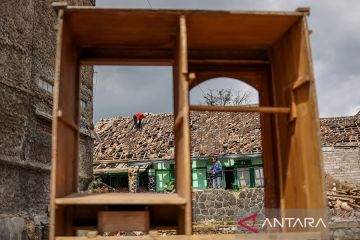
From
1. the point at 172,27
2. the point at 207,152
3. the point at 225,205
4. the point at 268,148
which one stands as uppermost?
the point at 207,152

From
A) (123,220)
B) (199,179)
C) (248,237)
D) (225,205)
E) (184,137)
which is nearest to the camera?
(184,137)

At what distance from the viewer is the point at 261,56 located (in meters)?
6.47

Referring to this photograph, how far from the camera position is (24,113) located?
1363cm

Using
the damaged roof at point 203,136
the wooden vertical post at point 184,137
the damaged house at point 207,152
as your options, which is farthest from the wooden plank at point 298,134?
the damaged roof at point 203,136

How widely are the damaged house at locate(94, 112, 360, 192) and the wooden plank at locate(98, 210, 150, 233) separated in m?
22.4

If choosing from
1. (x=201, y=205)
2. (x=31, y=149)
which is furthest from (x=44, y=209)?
(x=201, y=205)

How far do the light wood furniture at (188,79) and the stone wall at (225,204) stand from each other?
16.8 metres

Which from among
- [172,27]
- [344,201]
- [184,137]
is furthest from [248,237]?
[344,201]

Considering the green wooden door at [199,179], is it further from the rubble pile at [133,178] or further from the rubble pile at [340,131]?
the rubble pile at [340,131]

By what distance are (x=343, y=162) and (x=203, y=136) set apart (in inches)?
364

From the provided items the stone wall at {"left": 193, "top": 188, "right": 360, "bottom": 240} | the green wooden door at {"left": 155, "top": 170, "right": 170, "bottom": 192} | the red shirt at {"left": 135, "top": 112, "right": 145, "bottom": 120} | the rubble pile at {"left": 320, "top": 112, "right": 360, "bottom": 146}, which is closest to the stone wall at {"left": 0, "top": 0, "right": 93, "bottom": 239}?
the stone wall at {"left": 193, "top": 188, "right": 360, "bottom": 240}

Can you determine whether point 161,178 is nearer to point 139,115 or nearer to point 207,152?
point 207,152

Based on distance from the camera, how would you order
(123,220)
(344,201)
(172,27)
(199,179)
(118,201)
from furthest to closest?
(199,179), (344,201), (172,27), (123,220), (118,201)

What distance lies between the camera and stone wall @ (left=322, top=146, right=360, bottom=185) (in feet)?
88.5
